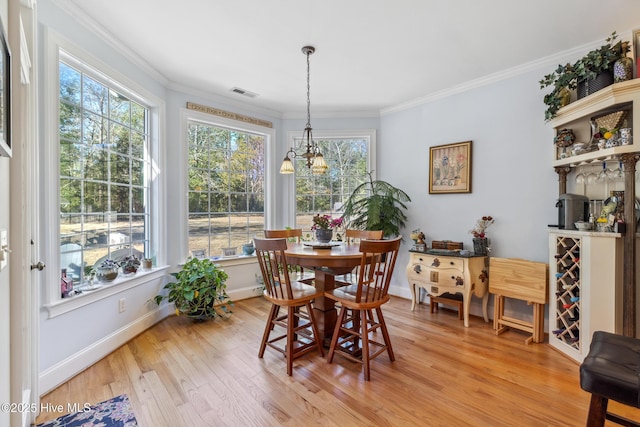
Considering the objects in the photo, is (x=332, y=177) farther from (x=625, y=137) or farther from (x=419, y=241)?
(x=625, y=137)

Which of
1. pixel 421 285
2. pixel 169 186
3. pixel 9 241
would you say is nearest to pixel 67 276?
pixel 9 241

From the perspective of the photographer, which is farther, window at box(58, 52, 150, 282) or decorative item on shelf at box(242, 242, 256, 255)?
decorative item on shelf at box(242, 242, 256, 255)

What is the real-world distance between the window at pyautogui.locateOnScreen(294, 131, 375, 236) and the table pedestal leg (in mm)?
1923

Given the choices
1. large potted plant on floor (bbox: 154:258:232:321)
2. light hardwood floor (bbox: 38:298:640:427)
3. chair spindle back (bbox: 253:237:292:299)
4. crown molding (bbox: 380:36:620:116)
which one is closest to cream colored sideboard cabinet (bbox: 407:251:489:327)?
light hardwood floor (bbox: 38:298:640:427)

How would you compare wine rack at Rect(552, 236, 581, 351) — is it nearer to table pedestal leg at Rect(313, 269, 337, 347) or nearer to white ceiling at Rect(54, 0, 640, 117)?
white ceiling at Rect(54, 0, 640, 117)

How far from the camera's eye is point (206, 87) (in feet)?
11.6

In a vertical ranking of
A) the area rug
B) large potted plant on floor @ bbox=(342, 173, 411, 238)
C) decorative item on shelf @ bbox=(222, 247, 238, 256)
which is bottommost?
the area rug

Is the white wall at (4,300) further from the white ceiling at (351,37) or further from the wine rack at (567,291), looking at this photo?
the wine rack at (567,291)

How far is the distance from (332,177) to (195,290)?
2.45 meters

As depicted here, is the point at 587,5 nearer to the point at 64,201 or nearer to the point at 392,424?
the point at 392,424

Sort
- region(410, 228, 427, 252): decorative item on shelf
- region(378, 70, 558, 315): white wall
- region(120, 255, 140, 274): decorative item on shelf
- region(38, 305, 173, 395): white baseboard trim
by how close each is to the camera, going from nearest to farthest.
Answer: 1. region(38, 305, 173, 395): white baseboard trim
2. region(120, 255, 140, 274): decorative item on shelf
3. region(378, 70, 558, 315): white wall
4. region(410, 228, 427, 252): decorative item on shelf

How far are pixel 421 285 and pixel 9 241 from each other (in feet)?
11.1

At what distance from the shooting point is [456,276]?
3.10 metres

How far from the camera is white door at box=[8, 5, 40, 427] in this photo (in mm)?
1301
